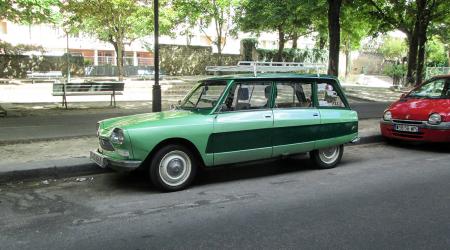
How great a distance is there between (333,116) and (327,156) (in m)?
0.71

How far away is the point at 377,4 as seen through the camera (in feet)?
78.4

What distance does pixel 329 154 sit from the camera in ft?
26.0

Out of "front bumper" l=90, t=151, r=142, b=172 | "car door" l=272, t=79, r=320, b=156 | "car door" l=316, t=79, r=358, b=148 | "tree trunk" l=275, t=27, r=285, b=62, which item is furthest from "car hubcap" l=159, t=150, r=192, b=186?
"tree trunk" l=275, t=27, r=285, b=62

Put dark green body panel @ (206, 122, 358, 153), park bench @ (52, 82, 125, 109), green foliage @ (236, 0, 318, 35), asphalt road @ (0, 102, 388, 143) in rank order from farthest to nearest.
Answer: green foliage @ (236, 0, 318, 35) < park bench @ (52, 82, 125, 109) < asphalt road @ (0, 102, 388, 143) < dark green body panel @ (206, 122, 358, 153)

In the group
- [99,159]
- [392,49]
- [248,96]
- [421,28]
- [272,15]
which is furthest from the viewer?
[392,49]

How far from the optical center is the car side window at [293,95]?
7.22m

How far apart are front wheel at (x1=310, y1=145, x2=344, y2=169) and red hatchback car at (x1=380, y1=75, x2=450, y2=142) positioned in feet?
7.16

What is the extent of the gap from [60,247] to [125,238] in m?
0.60

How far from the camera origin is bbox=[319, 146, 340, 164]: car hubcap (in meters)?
7.80

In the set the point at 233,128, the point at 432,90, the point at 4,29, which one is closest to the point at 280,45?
the point at 432,90

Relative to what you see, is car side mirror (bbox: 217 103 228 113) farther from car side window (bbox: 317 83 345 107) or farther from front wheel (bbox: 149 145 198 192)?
car side window (bbox: 317 83 345 107)

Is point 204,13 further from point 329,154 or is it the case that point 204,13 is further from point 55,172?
point 55,172

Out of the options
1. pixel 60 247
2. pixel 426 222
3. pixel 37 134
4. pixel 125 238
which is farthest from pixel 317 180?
pixel 37 134

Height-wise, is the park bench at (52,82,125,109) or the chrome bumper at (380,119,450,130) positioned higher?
the park bench at (52,82,125,109)
